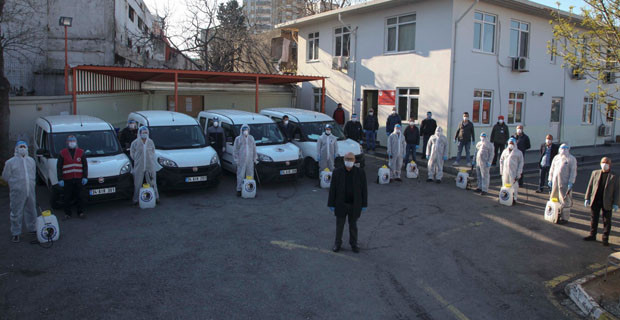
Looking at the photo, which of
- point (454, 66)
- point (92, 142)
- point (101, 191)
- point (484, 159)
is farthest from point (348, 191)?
point (454, 66)

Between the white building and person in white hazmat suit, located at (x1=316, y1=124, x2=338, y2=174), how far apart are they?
232 inches

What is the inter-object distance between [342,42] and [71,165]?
583 inches

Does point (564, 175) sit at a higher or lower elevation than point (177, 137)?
lower

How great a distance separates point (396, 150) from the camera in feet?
43.3

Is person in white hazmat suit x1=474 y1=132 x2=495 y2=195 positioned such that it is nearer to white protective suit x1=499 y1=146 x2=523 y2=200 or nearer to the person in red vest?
white protective suit x1=499 y1=146 x2=523 y2=200

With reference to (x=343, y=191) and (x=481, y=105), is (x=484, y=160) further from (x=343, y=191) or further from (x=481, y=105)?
(x=343, y=191)

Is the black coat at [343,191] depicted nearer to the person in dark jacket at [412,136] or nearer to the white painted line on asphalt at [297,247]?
the white painted line on asphalt at [297,247]

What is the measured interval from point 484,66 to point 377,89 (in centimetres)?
443

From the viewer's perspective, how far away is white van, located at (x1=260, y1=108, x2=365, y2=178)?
42.9 feet

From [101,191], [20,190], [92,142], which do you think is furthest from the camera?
[92,142]

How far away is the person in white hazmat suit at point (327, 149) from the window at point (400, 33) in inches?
289

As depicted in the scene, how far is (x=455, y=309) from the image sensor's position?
5.38m

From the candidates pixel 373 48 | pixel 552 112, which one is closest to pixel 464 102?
pixel 373 48

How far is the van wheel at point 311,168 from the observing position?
1309 cm
